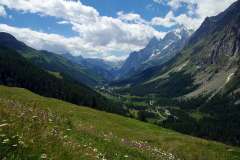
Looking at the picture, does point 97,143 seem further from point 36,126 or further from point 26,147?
point 26,147

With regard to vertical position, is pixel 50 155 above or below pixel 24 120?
below

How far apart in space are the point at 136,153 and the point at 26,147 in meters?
9.40

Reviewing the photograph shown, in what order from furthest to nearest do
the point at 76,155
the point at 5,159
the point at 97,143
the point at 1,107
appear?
the point at 97,143 < the point at 1,107 < the point at 76,155 < the point at 5,159

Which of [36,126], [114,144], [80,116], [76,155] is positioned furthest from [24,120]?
[80,116]

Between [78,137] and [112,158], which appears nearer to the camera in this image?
[112,158]

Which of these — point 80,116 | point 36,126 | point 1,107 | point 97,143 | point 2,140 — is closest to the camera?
point 2,140

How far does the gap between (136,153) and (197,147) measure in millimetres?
34555

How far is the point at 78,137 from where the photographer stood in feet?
59.4

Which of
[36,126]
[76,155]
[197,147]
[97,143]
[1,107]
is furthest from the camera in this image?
[197,147]

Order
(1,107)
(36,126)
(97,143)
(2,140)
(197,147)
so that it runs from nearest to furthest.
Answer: (2,140)
(36,126)
(1,107)
(97,143)
(197,147)

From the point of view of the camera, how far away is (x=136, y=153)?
61.2ft

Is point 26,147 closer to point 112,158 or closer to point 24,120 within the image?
point 24,120

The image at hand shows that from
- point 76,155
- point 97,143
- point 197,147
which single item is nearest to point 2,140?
point 76,155

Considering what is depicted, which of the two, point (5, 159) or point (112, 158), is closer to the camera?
point (5, 159)
